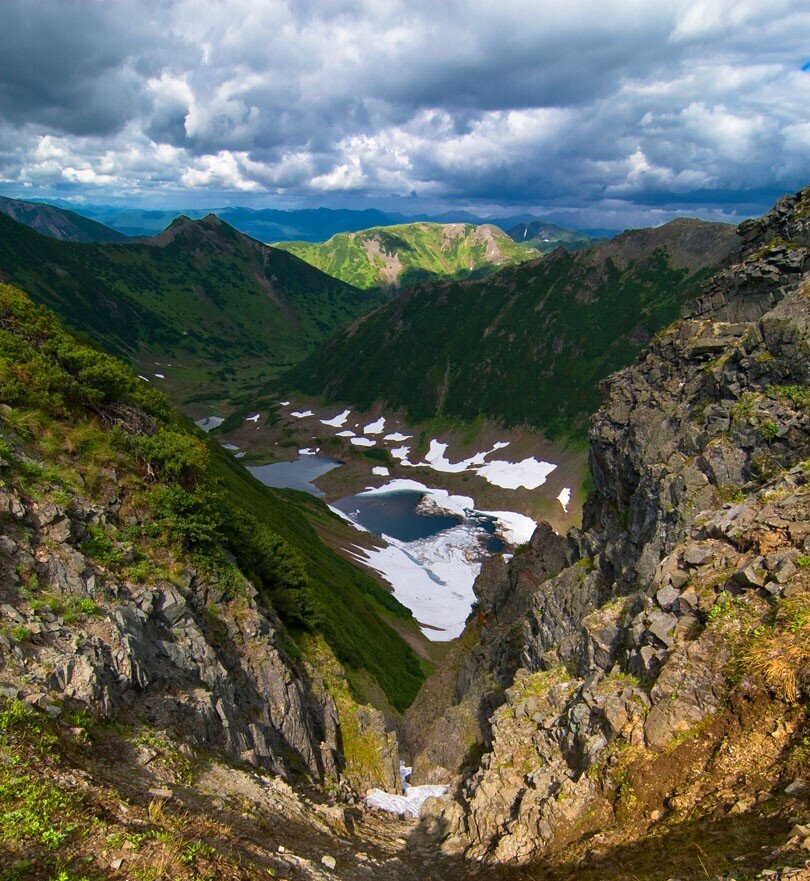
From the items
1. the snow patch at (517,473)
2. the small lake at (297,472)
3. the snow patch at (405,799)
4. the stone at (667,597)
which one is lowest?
the small lake at (297,472)

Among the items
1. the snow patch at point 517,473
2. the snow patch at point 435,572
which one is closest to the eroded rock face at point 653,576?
the snow patch at point 435,572

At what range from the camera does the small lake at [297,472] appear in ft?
545

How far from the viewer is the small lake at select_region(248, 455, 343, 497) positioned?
166m

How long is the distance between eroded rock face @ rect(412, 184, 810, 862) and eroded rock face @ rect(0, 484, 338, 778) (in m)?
8.02

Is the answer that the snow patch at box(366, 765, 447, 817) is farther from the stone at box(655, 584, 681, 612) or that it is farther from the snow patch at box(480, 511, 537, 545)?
the snow patch at box(480, 511, 537, 545)

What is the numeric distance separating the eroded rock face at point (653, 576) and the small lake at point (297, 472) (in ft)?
386

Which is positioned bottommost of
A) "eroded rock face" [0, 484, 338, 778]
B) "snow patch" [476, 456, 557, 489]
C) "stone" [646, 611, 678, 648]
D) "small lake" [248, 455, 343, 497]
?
"small lake" [248, 455, 343, 497]

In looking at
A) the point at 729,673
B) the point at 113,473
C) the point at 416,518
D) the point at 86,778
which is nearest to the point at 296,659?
the point at 113,473

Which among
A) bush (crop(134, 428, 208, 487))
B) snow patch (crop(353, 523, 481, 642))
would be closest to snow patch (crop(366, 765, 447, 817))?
bush (crop(134, 428, 208, 487))

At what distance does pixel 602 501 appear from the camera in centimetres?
4934

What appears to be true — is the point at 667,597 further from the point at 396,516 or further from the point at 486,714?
the point at 396,516

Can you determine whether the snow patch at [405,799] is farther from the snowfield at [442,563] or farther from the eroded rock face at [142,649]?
the snowfield at [442,563]

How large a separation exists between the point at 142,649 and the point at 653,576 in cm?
1890

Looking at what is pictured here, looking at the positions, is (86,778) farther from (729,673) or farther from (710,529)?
(710,529)
